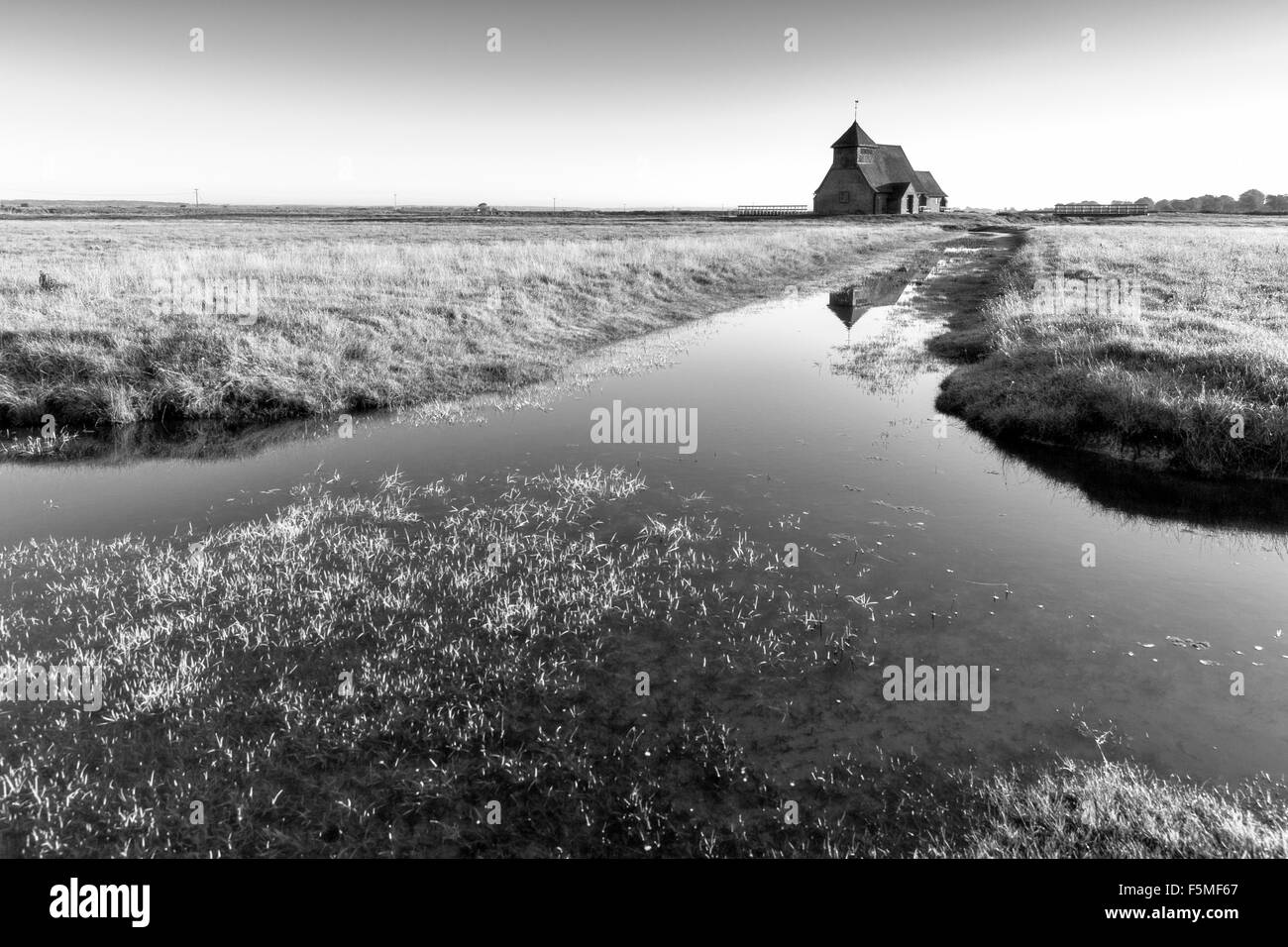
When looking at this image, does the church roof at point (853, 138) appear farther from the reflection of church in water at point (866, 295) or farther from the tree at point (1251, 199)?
the tree at point (1251, 199)

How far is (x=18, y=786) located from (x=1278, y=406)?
17922 millimetres

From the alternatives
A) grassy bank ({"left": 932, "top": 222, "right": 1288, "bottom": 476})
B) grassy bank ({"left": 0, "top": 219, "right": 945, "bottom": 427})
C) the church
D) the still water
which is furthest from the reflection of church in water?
the church

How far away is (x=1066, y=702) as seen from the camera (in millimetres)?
6531

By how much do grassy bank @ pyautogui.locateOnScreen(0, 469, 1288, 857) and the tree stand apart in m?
189

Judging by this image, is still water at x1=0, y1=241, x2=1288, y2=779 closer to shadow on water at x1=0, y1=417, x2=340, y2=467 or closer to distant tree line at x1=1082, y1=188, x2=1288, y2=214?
shadow on water at x1=0, y1=417, x2=340, y2=467

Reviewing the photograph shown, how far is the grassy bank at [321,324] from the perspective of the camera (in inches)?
624

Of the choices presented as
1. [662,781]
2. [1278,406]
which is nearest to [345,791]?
[662,781]

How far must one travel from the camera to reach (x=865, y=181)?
9494 cm

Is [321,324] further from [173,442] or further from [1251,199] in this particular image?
[1251,199]

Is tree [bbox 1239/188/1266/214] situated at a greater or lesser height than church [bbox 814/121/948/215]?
greater

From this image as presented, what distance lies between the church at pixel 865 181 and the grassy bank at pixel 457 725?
99.1m

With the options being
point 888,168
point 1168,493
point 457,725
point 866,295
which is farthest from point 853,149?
point 457,725

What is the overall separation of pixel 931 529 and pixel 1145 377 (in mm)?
7564

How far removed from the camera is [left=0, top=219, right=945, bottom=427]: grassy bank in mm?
15844
